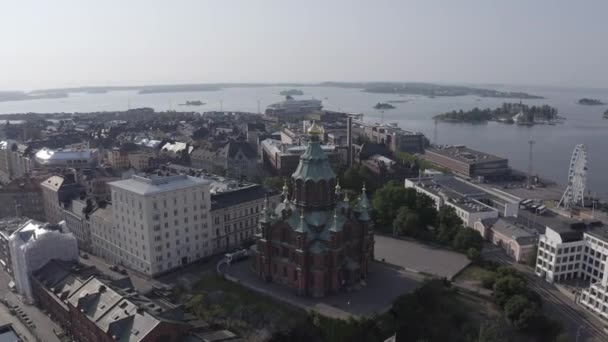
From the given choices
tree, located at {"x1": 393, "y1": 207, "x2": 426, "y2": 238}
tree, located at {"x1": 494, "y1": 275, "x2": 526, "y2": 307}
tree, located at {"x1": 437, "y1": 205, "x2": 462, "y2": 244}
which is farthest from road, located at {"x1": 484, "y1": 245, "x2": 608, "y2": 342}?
tree, located at {"x1": 393, "y1": 207, "x2": 426, "y2": 238}

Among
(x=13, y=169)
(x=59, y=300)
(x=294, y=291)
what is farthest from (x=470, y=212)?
(x=13, y=169)

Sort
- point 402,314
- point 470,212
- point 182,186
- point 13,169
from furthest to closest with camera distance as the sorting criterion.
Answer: point 13,169, point 470,212, point 182,186, point 402,314

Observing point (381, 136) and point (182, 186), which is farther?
point (381, 136)

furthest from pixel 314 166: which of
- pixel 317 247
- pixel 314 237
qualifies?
pixel 317 247

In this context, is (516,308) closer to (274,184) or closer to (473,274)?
(473,274)

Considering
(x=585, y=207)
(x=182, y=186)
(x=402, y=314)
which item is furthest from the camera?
(x=585, y=207)

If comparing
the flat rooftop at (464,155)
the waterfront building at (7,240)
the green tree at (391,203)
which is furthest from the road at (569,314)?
the flat rooftop at (464,155)

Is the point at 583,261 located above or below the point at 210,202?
below

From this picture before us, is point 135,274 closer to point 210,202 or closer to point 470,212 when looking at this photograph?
point 210,202
